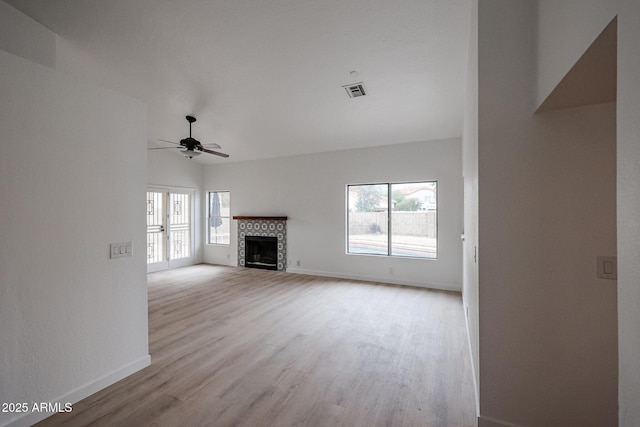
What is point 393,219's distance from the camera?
5508mm

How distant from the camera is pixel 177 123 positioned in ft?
16.9

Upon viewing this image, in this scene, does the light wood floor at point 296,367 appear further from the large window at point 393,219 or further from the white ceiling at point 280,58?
the white ceiling at point 280,58

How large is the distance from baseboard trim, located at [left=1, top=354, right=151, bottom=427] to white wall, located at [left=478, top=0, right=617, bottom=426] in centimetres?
273

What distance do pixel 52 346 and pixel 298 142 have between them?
15.5 ft

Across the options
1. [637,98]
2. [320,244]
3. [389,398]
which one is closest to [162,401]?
[389,398]

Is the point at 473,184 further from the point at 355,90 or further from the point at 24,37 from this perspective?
the point at 24,37

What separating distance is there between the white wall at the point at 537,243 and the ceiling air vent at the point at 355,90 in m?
1.93

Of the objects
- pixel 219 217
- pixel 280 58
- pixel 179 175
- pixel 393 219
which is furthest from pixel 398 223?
pixel 179 175

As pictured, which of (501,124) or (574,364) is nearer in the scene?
(574,364)

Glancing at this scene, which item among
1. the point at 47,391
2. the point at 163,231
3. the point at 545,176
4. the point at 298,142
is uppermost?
the point at 298,142

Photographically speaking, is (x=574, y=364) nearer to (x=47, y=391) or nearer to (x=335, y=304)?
(x=335, y=304)

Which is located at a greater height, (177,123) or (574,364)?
(177,123)

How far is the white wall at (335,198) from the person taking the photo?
16.2ft

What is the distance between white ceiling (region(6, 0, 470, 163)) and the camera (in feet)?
7.97
